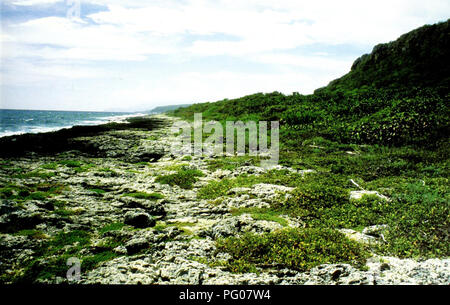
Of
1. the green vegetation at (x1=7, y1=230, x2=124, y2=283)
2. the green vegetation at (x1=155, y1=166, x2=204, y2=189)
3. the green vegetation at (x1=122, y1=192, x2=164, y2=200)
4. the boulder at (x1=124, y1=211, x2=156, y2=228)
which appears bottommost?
the green vegetation at (x1=7, y1=230, x2=124, y2=283)

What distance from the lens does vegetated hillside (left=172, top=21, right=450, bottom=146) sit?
25875 mm

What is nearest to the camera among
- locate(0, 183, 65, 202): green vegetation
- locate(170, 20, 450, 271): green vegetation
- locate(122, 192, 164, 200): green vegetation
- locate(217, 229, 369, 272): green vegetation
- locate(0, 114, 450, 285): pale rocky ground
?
locate(0, 114, 450, 285): pale rocky ground

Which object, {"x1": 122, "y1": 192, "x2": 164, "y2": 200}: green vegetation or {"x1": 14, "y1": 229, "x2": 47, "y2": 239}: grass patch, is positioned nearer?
{"x1": 14, "y1": 229, "x2": 47, "y2": 239}: grass patch

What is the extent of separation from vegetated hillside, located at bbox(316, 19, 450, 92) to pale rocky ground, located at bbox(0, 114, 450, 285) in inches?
1489

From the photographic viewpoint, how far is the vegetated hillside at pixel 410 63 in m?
41.0

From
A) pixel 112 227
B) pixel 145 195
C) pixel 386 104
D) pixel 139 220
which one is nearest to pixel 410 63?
pixel 386 104

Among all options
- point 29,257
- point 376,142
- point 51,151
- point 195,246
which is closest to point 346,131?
point 376,142

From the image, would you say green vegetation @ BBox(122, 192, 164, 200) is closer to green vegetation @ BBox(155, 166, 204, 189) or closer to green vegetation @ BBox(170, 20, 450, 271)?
green vegetation @ BBox(155, 166, 204, 189)

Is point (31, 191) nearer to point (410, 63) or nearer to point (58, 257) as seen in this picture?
point (58, 257)

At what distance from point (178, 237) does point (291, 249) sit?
4.38 metres

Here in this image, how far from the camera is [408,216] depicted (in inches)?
439

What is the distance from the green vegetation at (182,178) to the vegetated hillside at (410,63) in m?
37.2

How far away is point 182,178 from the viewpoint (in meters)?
18.9

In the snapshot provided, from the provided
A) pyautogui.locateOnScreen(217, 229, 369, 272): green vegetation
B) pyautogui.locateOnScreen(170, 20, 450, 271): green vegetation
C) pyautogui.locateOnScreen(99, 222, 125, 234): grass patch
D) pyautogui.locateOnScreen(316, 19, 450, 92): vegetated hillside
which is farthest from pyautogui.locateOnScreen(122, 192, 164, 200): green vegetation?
pyautogui.locateOnScreen(316, 19, 450, 92): vegetated hillside
